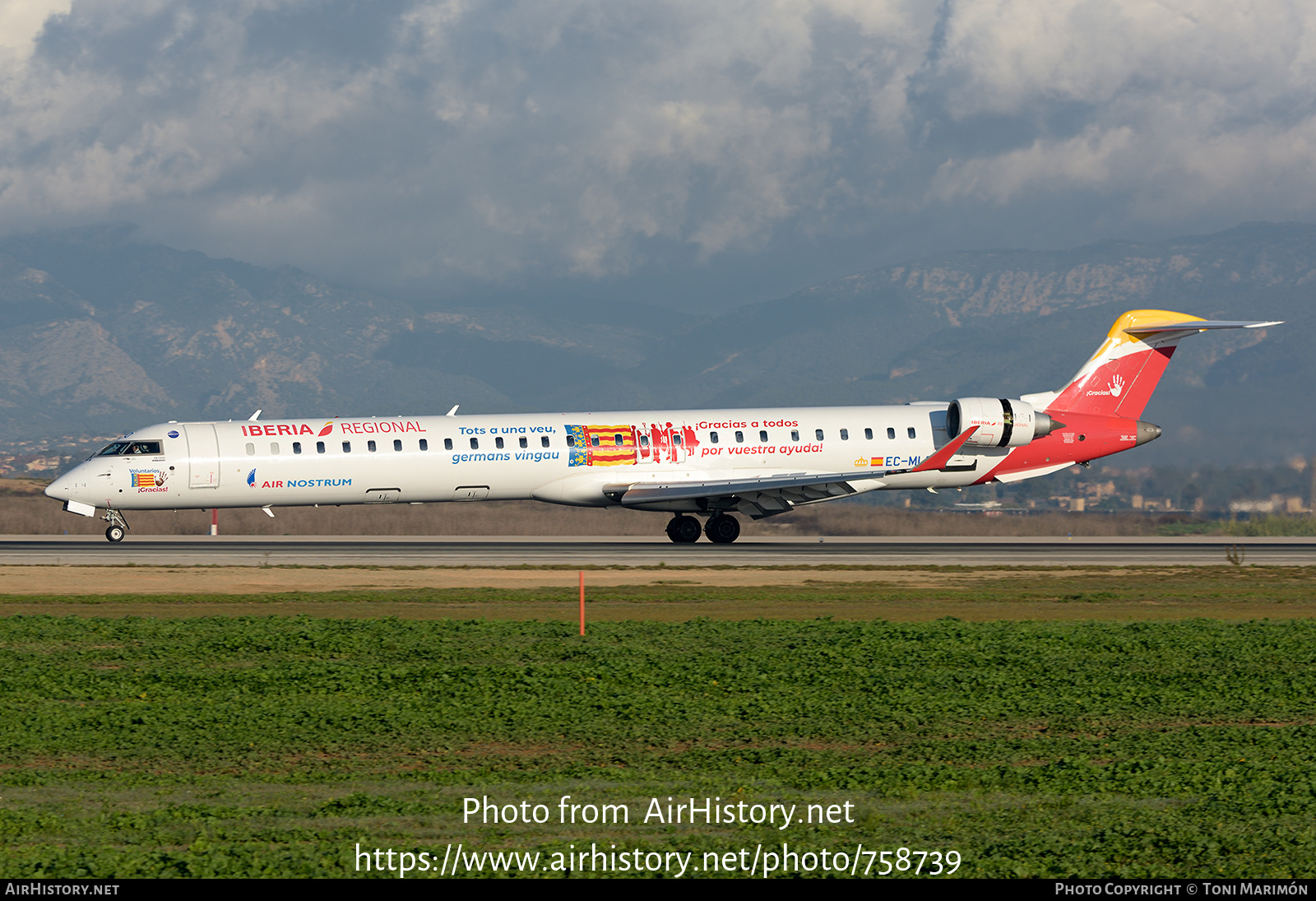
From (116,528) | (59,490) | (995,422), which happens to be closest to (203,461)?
(59,490)

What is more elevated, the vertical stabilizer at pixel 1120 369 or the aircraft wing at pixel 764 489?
the vertical stabilizer at pixel 1120 369

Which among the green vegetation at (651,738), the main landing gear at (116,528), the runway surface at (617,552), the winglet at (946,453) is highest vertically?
the winglet at (946,453)

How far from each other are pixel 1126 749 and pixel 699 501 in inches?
1036

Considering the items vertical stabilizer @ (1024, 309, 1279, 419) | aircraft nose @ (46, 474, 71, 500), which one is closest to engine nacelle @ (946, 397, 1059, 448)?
vertical stabilizer @ (1024, 309, 1279, 419)

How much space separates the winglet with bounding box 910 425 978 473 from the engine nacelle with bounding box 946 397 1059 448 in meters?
0.22

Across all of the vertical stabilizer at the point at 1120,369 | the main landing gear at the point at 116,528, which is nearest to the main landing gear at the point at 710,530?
the vertical stabilizer at the point at 1120,369

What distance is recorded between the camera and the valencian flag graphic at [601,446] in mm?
39250

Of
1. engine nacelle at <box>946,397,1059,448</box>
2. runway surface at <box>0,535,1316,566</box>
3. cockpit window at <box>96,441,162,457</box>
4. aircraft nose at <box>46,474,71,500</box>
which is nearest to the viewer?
runway surface at <box>0,535,1316,566</box>

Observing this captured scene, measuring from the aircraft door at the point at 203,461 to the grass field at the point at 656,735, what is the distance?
13006 millimetres

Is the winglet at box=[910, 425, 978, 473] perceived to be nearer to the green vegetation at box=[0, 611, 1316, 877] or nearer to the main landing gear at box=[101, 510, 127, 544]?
the green vegetation at box=[0, 611, 1316, 877]

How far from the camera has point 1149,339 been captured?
4281 centimetres

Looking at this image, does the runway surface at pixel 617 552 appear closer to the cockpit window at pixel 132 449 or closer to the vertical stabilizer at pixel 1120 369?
the cockpit window at pixel 132 449

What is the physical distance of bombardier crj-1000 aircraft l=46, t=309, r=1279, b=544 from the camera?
37469 mm
